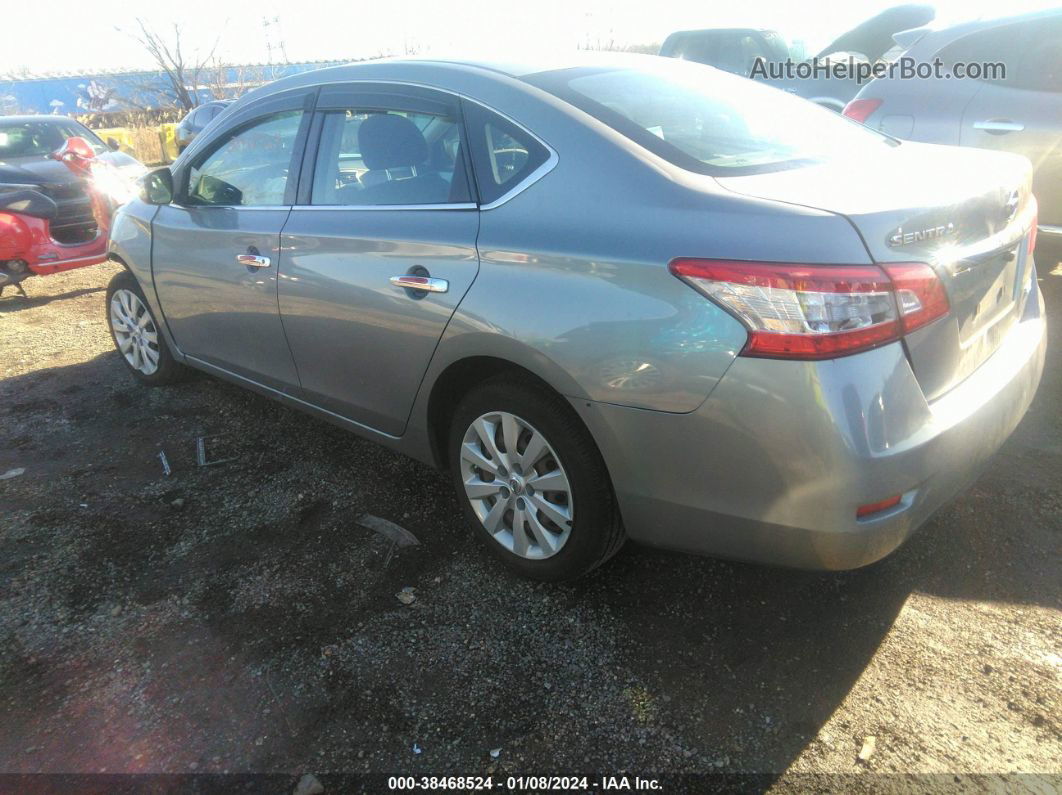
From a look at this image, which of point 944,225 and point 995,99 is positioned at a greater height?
point 995,99

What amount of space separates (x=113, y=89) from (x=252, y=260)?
1501 inches

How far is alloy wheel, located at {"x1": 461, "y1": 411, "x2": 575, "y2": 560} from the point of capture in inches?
98.3

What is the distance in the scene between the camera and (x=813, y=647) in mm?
2350

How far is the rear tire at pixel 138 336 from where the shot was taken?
4.55 m

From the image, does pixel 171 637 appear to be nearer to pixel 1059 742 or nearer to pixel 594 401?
pixel 594 401

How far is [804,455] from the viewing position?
191 cm

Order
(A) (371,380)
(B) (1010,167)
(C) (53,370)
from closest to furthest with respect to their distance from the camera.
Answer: (B) (1010,167)
(A) (371,380)
(C) (53,370)

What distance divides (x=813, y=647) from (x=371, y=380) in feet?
5.95

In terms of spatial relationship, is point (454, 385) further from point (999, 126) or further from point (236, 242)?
point (999, 126)

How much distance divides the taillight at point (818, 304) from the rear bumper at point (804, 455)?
41 millimetres

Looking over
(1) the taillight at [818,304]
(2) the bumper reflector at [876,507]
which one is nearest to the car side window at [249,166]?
(1) the taillight at [818,304]

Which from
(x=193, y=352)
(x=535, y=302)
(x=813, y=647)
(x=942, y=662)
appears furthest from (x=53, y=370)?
(x=942, y=662)

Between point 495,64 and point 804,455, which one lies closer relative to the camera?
point 804,455

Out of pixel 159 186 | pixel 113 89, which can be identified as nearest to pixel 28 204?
pixel 159 186
